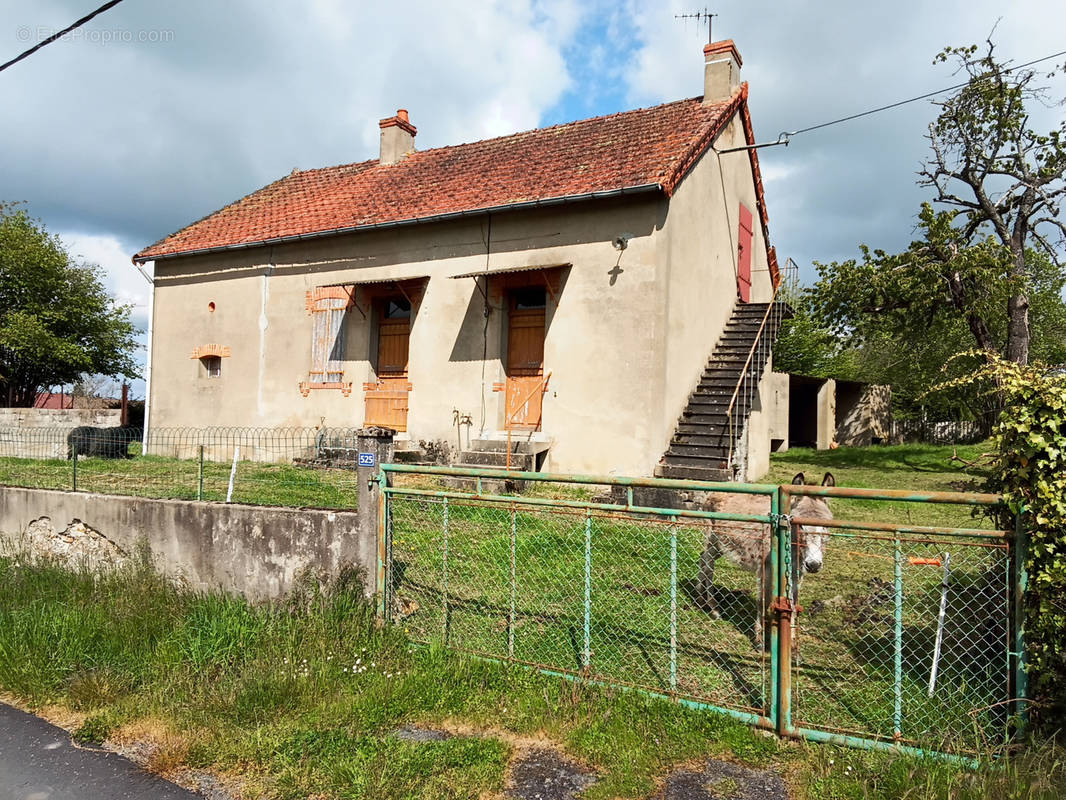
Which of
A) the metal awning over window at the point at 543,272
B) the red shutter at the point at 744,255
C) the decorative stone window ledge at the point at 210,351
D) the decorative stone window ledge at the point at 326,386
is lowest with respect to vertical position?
the decorative stone window ledge at the point at 326,386

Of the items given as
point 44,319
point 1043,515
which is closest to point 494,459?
point 1043,515

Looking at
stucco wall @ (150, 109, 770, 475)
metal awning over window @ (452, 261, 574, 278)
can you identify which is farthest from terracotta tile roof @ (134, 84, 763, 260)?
metal awning over window @ (452, 261, 574, 278)

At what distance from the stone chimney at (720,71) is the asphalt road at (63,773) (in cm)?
1302

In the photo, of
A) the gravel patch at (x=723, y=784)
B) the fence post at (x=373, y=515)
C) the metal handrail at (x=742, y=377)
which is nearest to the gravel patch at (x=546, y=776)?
the gravel patch at (x=723, y=784)

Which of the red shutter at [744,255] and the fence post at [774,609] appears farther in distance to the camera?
the red shutter at [744,255]

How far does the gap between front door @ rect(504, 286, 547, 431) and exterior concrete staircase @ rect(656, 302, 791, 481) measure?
99.2 inches

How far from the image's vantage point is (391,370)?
43.7 ft

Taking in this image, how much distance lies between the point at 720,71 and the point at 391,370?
8492mm

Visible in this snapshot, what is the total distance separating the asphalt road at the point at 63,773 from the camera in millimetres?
3408

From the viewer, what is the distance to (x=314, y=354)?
44.9 feet

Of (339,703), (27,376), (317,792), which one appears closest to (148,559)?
(339,703)

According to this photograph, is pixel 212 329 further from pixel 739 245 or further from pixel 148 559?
pixel 739 245

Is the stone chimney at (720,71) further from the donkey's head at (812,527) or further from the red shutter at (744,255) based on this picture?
the donkey's head at (812,527)

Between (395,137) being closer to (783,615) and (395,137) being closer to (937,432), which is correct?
(783,615)
